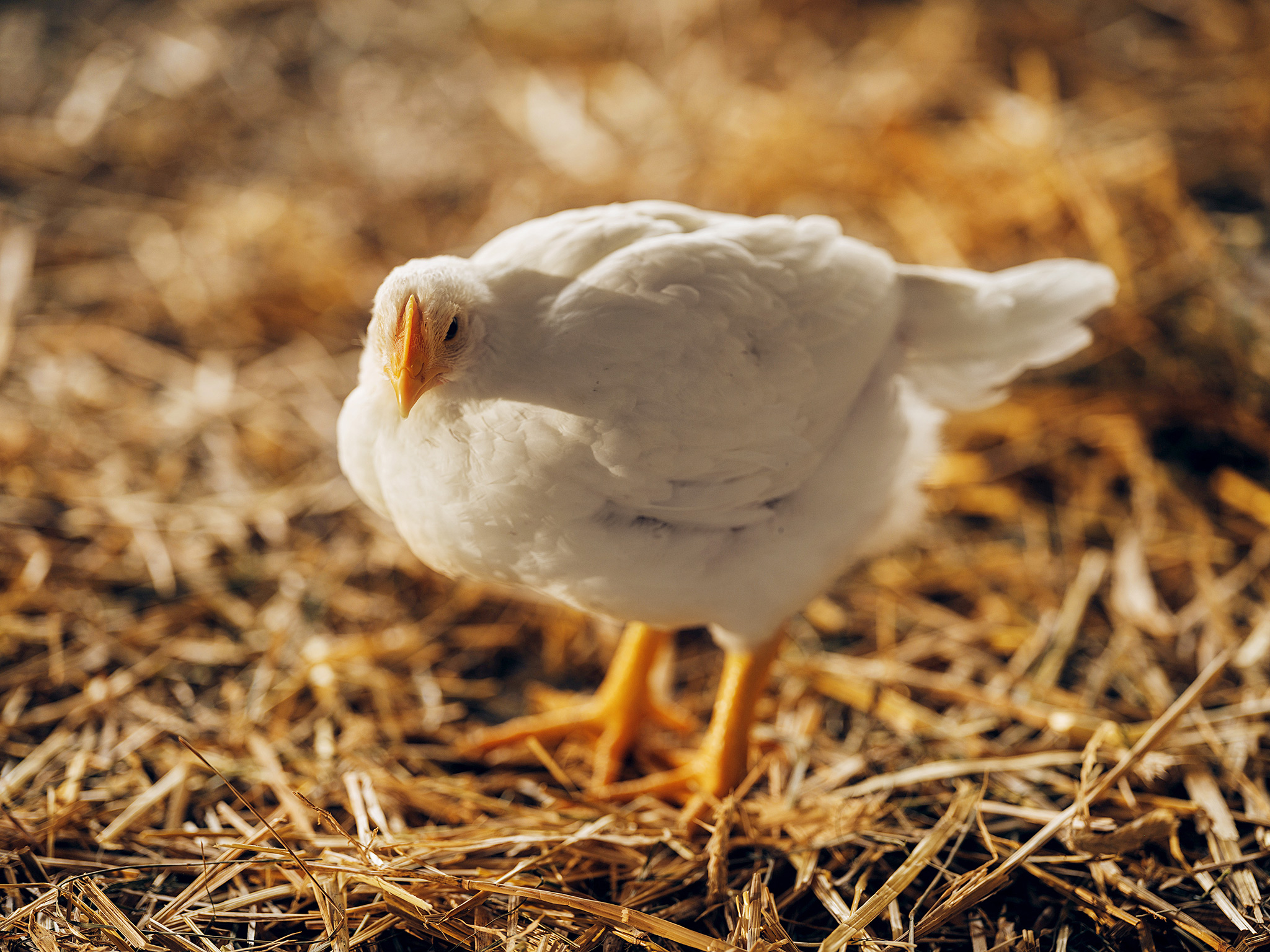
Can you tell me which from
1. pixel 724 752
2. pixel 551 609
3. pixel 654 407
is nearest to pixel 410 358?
pixel 654 407

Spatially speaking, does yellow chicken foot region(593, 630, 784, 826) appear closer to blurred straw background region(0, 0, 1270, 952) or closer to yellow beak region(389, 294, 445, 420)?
blurred straw background region(0, 0, 1270, 952)

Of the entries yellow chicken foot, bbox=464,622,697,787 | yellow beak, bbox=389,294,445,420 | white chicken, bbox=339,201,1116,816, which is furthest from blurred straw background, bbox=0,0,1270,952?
yellow beak, bbox=389,294,445,420

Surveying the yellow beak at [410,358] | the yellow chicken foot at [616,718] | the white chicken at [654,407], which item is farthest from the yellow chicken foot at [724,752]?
the yellow beak at [410,358]

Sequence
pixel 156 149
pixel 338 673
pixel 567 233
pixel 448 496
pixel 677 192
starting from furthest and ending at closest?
pixel 156 149, pixel 677 192, pixel 338 673, pixel 567 233, pixel 448 496

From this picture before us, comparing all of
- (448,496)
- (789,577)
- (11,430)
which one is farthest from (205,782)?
(11,430)

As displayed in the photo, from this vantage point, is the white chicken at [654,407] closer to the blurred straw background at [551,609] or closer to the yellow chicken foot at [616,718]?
the yellow chicken foot at [616,718]

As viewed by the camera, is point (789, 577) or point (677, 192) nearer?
point (789, 577)

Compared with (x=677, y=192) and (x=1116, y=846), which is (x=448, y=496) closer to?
(x=1116, y=846)
